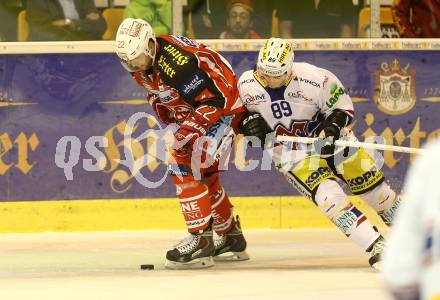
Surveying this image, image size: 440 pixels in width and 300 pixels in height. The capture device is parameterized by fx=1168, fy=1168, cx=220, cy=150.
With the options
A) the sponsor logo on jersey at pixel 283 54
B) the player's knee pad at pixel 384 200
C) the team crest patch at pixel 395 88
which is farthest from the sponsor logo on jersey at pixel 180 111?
the team crest patch at pixel 395 88

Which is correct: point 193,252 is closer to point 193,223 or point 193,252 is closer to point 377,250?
point 193,223

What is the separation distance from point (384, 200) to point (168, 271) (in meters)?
1.29

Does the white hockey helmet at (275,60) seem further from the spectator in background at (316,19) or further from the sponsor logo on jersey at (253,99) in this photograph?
the spectator in background at (316,19)

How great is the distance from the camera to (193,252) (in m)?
6.65

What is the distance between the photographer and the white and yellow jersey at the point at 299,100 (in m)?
6.56

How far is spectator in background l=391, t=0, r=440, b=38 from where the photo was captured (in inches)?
342

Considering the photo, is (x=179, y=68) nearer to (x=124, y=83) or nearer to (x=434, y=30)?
(x=124, y=83)

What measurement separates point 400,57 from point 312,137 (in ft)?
7.00

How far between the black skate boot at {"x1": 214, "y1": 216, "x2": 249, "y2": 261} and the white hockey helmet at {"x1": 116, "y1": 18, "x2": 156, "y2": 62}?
4.30 feet

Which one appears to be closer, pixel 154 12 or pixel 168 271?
pixel 168 271

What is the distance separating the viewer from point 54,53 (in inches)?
327

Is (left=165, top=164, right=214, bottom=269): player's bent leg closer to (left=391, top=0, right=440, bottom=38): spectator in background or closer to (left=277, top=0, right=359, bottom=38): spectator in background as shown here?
(left=277, top=0, right=359, bottom=38): spectator in background

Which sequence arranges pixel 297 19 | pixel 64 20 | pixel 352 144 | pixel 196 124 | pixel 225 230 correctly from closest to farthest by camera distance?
pixel 352 144
pixel 196 124
pixel 225 230
pixel 64 20
pixel 297 19

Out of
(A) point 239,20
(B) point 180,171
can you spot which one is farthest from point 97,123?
(B) point 180,171
